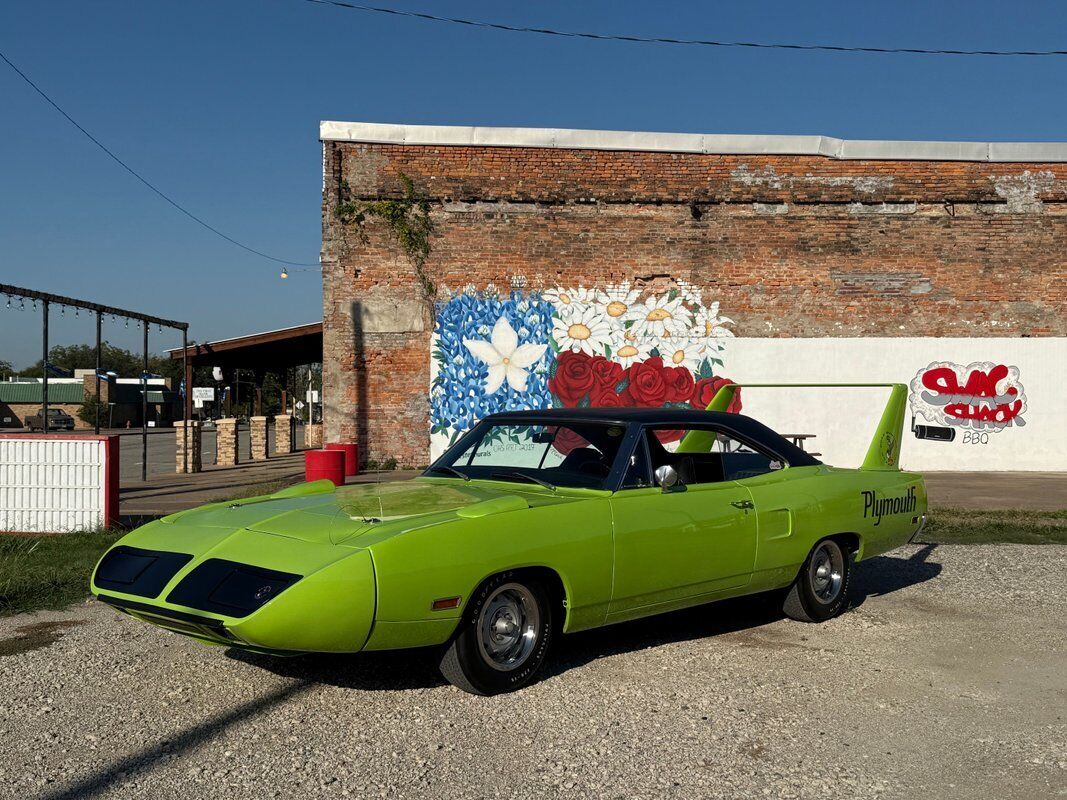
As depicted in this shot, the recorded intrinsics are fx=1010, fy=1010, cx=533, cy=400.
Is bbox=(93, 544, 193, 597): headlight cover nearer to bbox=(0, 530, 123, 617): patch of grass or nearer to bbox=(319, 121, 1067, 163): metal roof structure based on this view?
bbox=(0, 530, 123, 617): patch of grass

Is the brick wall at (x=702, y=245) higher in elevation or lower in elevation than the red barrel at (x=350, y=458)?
higher

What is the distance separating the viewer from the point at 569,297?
711 inches

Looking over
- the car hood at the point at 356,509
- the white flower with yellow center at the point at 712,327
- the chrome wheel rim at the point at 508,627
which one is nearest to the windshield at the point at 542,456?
the car hood at the point at 356,509

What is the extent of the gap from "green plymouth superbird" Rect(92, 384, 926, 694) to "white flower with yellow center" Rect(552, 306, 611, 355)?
11209 mm

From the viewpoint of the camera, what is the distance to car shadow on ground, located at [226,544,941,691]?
5070 millimetres

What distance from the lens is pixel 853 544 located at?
6762 millimetres

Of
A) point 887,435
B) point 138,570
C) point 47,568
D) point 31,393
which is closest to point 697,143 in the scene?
point 887,435

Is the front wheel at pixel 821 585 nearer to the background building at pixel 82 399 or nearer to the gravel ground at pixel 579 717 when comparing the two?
the gravel ground at pixel 579 717

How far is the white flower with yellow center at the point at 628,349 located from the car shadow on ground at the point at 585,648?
1028 cm

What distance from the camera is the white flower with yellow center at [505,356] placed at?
1795 cm

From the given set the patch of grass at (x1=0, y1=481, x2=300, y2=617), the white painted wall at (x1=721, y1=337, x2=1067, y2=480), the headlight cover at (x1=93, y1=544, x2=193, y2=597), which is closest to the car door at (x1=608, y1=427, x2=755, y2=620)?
the headlight cover at (x1=93, y1=544, x2=193, y2=597)

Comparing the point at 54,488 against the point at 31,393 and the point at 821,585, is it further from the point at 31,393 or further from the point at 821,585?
the point at 31,393

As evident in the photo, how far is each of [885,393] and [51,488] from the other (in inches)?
563

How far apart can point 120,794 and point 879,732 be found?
3.07 m
